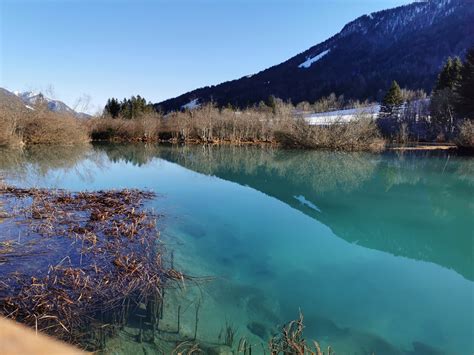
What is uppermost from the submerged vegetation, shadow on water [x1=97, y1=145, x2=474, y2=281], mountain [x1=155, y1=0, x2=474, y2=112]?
mountain [x1=155, y1=0, x2=474, y2=112]

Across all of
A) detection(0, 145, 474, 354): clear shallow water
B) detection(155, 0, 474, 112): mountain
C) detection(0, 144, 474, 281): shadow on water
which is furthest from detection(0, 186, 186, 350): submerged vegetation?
detection(155, 0, 474, 112): mountain

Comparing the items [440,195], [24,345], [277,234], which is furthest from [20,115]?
[24,345]

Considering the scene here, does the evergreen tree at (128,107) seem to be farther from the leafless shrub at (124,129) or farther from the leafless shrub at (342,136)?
the leafless shrub at (342,136)

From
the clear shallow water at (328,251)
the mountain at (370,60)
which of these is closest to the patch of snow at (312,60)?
the mountain at (370,60)

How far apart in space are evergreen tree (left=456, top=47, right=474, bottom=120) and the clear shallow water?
22989mm

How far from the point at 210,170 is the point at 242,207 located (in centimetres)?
920

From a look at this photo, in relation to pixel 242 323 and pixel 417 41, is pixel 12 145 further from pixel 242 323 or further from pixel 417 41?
pixel 417 41

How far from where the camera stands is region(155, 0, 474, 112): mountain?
3767 inches

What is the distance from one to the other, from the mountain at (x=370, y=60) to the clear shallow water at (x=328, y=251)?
79.5 metres

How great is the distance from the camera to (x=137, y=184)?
605 inches

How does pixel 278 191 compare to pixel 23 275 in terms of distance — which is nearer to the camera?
Result: pixel 23 275

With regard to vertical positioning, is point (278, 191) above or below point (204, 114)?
below

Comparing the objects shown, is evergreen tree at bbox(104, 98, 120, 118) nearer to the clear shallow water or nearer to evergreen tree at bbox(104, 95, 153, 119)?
evergreen tree at bbox(104, 95, 153, 119)

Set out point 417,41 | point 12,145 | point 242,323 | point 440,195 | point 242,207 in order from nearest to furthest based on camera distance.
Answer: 1. point 242,323
2. point 242,207
3. point 440,195
4. point 12,145
5. point 417,41
